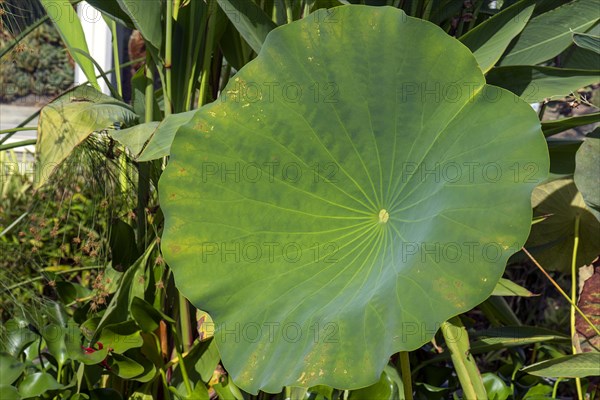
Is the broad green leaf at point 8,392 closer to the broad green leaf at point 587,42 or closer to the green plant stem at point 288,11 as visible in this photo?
the green plant stem at point 288,11

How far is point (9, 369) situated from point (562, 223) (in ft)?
4.75

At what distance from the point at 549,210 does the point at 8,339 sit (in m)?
1.44

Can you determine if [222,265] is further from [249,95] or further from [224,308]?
[249,95]

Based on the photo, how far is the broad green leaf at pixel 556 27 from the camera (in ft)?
5.74

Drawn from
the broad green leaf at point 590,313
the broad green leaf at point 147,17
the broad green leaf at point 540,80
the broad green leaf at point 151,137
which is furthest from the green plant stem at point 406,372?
the broad green leaf at point 147,17

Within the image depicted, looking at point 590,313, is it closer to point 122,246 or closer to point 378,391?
point 378,391

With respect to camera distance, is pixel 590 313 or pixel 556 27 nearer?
pixel 590 313

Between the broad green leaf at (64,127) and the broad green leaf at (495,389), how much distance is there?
106cm

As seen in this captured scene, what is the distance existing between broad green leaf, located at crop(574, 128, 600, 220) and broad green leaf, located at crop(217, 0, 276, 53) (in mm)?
767

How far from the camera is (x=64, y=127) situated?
4.76 feet

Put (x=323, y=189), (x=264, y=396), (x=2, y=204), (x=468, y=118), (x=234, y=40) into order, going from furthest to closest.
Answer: (x=2, y=204) < (x=234, y=40) < (x=264, y=396) < (x=323, y=189) < (x=468, y=118)

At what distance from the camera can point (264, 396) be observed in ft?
6.01

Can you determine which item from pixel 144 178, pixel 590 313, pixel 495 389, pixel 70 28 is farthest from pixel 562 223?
pixel 70 28

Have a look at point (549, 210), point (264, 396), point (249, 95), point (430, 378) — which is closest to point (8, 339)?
point (264, 396)
